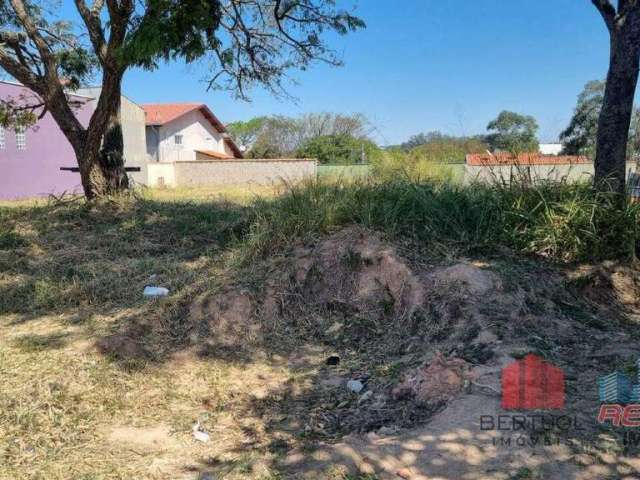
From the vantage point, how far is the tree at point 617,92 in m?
5.01

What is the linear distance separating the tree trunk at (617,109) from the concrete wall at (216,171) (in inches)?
667

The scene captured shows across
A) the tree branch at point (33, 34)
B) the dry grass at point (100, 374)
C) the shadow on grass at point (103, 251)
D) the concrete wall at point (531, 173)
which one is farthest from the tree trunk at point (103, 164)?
the concrete wall at point (531, 173)

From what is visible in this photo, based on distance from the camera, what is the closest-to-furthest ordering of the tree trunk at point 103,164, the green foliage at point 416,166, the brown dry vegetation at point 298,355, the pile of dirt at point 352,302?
1. the brown dry vegetation at point 298,355
2. the pile of dirt at point 352,302
3. the green foliage at point 416,166
4. the tree trunk at point 103,164

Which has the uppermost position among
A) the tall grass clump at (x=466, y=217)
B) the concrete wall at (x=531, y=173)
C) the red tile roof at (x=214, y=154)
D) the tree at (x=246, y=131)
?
the tree at (x=246, y=131)

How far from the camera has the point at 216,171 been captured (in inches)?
976

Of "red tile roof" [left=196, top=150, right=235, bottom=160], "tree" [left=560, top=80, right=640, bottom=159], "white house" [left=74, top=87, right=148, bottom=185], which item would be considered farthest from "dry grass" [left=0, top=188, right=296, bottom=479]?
"red tile roof" [left=196, top=150, right=235, bottom=160]

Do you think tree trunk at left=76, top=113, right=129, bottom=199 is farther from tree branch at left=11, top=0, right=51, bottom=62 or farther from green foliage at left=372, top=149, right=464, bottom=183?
green foliage at left=372, top=149, right=464, bottom=183

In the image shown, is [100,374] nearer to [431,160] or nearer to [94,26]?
[94,26]

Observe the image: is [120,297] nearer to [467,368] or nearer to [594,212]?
[467,368]

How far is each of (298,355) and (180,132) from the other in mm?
32484

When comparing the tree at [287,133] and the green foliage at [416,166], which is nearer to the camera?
the green foliage at [416,166]

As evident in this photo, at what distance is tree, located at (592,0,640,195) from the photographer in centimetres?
501

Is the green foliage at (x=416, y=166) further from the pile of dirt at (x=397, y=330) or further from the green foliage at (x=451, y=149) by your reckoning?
the pile of dirt at (x=397, y=330)

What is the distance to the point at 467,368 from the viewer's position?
10.5ft
